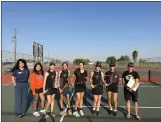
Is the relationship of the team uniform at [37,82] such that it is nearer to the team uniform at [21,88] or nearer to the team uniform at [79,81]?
the team uniform at [21,88]

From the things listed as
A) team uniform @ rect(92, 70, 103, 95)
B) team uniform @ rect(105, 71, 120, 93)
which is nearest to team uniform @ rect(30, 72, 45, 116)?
team uniform @ rect(92, 70, 103, 95)

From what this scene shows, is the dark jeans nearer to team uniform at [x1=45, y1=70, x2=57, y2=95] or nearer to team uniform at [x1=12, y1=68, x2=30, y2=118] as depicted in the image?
team uniform at [x1=12, y1=68, x2=30, y2=118]

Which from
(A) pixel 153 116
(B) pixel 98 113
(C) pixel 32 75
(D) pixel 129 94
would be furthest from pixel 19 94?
(A) pixel 153 116

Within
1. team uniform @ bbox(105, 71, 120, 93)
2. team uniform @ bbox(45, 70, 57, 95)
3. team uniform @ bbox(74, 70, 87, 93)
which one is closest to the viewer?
team uniform @ bbox(45, 70, 57, 95)

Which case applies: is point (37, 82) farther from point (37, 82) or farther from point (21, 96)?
point (21, 96)

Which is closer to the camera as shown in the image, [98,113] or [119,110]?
[98,113]

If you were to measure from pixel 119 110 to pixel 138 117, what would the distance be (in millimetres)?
1591

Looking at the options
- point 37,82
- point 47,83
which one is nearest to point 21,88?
point 37,82

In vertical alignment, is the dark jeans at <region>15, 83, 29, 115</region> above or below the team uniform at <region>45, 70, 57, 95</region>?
below

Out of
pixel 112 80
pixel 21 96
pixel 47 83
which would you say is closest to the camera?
pixel 47 83

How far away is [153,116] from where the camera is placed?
833cm

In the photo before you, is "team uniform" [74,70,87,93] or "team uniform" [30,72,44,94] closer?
"team uniform" [30,72,44,94]

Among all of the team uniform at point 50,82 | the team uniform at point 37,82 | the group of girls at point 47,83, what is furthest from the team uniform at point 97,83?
the team uniform at point 37,82

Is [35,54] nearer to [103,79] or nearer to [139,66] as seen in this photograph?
[103,79]
